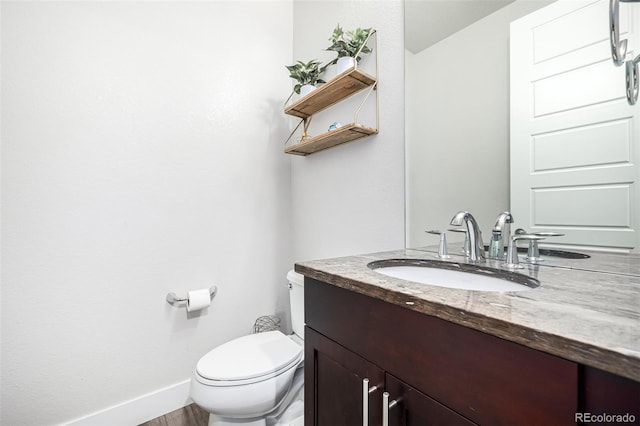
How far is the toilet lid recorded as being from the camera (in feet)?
3.48

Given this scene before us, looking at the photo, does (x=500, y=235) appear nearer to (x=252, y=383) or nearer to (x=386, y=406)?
(x=386, y=406)

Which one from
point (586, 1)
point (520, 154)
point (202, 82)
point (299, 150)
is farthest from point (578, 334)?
point (202, 82)

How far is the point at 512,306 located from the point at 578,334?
0.34 ft

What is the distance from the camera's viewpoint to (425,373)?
1.67 feet

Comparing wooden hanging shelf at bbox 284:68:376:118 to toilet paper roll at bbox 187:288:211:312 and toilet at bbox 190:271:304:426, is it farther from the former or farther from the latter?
toilet at bbox 190:271:304:426

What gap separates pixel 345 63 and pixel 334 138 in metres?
0.34

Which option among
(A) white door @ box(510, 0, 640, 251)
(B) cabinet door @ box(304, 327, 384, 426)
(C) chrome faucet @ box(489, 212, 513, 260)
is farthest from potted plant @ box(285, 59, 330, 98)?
(B) cabinet door @ box(304, 327, 384, 426)

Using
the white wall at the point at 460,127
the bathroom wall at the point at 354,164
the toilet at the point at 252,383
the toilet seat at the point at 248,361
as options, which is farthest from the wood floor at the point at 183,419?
the white wall at the point at 460,127

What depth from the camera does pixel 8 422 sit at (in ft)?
3.56

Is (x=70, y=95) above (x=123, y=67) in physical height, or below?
below

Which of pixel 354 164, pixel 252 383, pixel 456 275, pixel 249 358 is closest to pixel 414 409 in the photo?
pixel 456 275

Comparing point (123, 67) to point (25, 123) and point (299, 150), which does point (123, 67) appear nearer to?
point (25, 123)

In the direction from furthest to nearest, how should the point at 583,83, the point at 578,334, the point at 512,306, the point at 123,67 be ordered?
the point at 123,67 → the point at 583,83 → the point at 512,306 → the point at 578,334

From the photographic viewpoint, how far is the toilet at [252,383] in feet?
3.34
